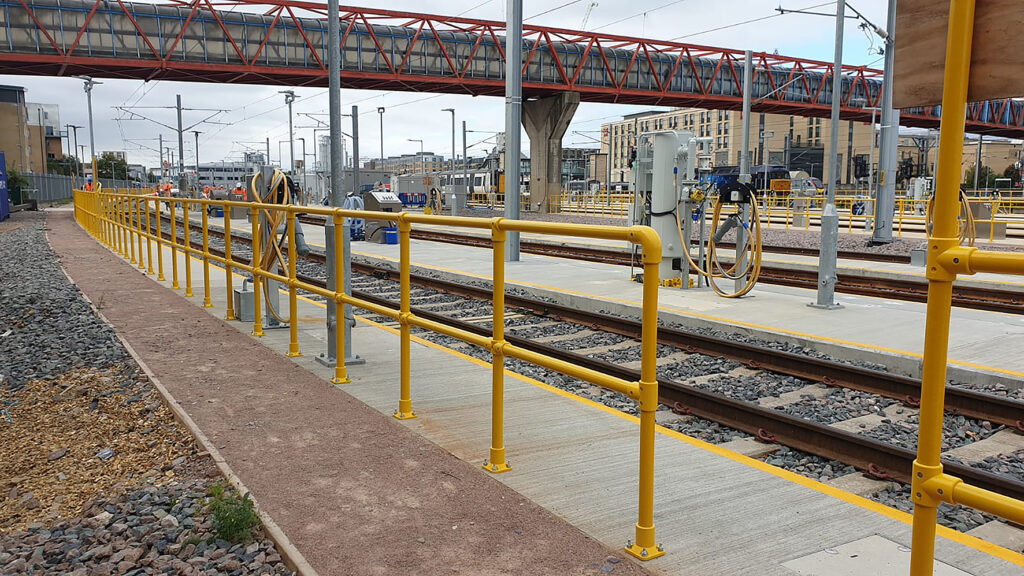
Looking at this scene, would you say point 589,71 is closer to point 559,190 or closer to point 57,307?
point 559,190

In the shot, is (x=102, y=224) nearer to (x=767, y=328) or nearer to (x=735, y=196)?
(x=735, y=196)

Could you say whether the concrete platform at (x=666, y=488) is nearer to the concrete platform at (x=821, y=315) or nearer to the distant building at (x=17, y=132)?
the concrete platform at (x=821, y=315)

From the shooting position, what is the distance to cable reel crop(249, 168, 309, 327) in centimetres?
914

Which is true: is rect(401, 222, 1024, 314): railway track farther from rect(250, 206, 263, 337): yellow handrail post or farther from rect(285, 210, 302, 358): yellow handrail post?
rect(250, 206, 263, 337): yellow handrail post

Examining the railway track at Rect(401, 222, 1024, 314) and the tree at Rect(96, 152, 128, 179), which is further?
the tree at Rect(96, 152, 128, 179)

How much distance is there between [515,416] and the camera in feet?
19.8

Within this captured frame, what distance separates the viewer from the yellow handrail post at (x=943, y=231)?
235cm

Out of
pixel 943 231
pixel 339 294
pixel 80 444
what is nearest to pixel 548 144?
pixel 339 294

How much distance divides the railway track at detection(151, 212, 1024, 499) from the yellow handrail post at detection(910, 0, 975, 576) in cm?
Answer: 305

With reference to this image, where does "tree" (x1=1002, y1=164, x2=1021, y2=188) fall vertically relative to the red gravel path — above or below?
above

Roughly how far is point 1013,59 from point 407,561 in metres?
3.08

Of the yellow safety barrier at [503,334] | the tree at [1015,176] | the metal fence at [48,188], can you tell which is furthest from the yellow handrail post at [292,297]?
the tree at [1015,176]

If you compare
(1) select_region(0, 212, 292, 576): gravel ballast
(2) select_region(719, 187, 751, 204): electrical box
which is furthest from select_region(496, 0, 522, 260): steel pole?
(1) select_region(0, 212, 292, 576): gravel ballast

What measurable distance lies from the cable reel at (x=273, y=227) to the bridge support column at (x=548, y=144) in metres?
42.1
